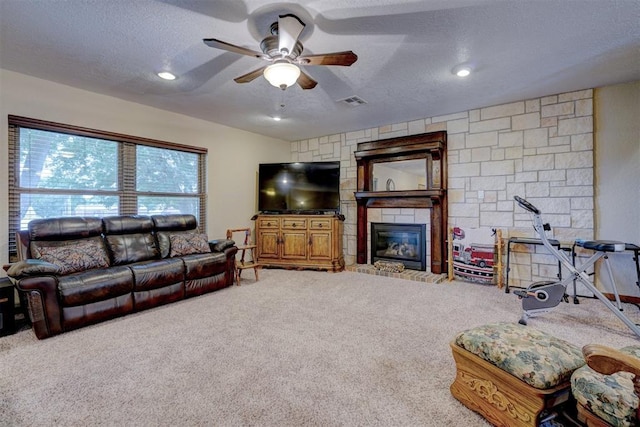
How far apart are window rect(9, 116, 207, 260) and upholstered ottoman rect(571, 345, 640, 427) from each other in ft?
15.2

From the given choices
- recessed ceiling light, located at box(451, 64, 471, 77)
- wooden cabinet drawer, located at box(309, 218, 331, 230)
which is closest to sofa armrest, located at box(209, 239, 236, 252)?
wooden cabinet drawer, located at box(309, 218, 331, 230)

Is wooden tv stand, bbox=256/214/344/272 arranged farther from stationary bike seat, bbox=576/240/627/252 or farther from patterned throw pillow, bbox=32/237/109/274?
stationary bike seat, bbox=576/240/627/252

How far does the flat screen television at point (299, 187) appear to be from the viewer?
5.16 m

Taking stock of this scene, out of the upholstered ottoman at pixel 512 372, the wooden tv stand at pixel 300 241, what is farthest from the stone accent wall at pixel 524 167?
the upholstered ottoman at pixel 512 372

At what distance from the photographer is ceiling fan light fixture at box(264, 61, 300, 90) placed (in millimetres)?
2205

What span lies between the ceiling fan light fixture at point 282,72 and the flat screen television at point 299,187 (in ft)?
9.50

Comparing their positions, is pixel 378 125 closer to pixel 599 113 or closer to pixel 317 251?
pixel 317 251

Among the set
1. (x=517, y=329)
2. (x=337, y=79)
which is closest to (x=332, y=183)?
(x=337, y=79)

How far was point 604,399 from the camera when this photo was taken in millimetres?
1090

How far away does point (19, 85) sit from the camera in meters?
3.02

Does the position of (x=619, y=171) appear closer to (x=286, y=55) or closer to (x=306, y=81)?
(x=306, y=81)

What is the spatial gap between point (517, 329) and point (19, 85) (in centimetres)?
491

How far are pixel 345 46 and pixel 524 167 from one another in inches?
117

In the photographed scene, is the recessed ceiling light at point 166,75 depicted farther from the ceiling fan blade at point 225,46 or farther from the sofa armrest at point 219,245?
the sofa armrest at point 219,245
